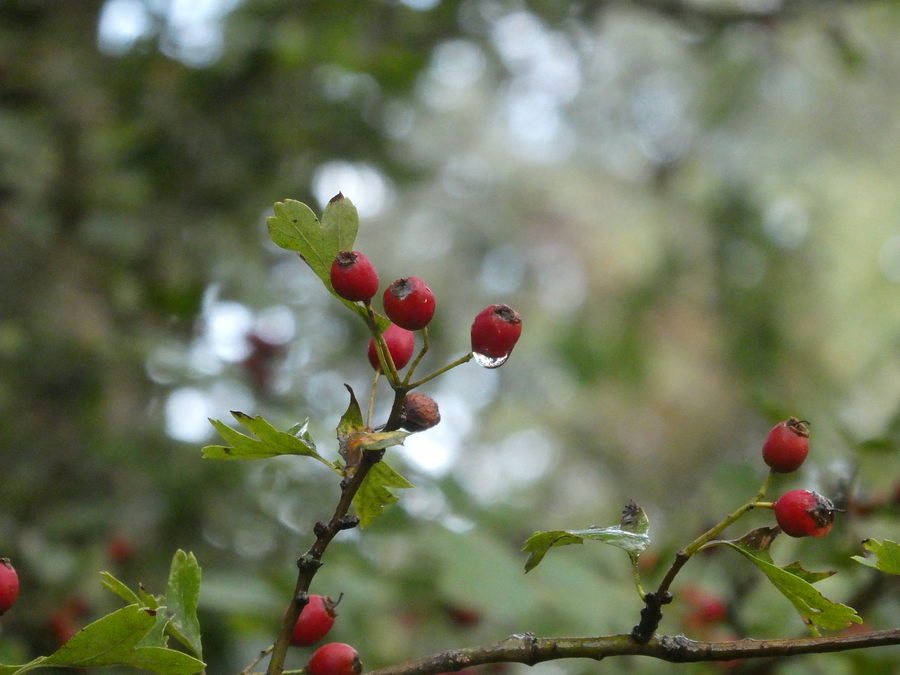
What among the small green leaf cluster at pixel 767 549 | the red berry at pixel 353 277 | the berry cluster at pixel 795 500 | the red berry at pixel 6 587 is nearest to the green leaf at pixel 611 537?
the small green leaf cluster at pixel 767 549

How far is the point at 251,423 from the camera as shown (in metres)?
0.62

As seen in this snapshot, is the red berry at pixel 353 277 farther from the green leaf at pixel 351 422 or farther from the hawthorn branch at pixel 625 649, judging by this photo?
the hawthorn branch at pixel 625 649

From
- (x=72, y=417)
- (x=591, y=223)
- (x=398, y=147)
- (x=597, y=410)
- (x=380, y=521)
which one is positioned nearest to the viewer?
(x=380, y=521)

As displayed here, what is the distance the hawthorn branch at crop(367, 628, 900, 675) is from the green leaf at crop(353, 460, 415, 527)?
4.8 inches

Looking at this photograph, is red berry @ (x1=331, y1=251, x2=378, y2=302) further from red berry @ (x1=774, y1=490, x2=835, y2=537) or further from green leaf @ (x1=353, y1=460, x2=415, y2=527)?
red berry @ (x1=774, y1=490, x2=835, y2=537)

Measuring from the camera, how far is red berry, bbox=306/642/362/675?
646mm

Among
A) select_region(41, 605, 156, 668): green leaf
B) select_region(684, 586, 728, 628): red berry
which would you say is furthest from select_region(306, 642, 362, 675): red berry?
select_region(684, 586, 728, 628): red berry

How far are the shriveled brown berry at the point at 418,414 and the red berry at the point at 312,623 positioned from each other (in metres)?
0.19

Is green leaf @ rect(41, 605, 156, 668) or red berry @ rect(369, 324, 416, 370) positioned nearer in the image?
green leaf @ rect(41, 605, 156, 668)

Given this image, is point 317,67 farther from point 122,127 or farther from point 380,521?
point 380,521

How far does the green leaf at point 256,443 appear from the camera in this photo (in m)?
0.60

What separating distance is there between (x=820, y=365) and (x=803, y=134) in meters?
2.45

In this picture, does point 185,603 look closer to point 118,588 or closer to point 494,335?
point 118,588

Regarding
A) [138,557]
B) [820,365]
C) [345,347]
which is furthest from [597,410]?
[138,557]
